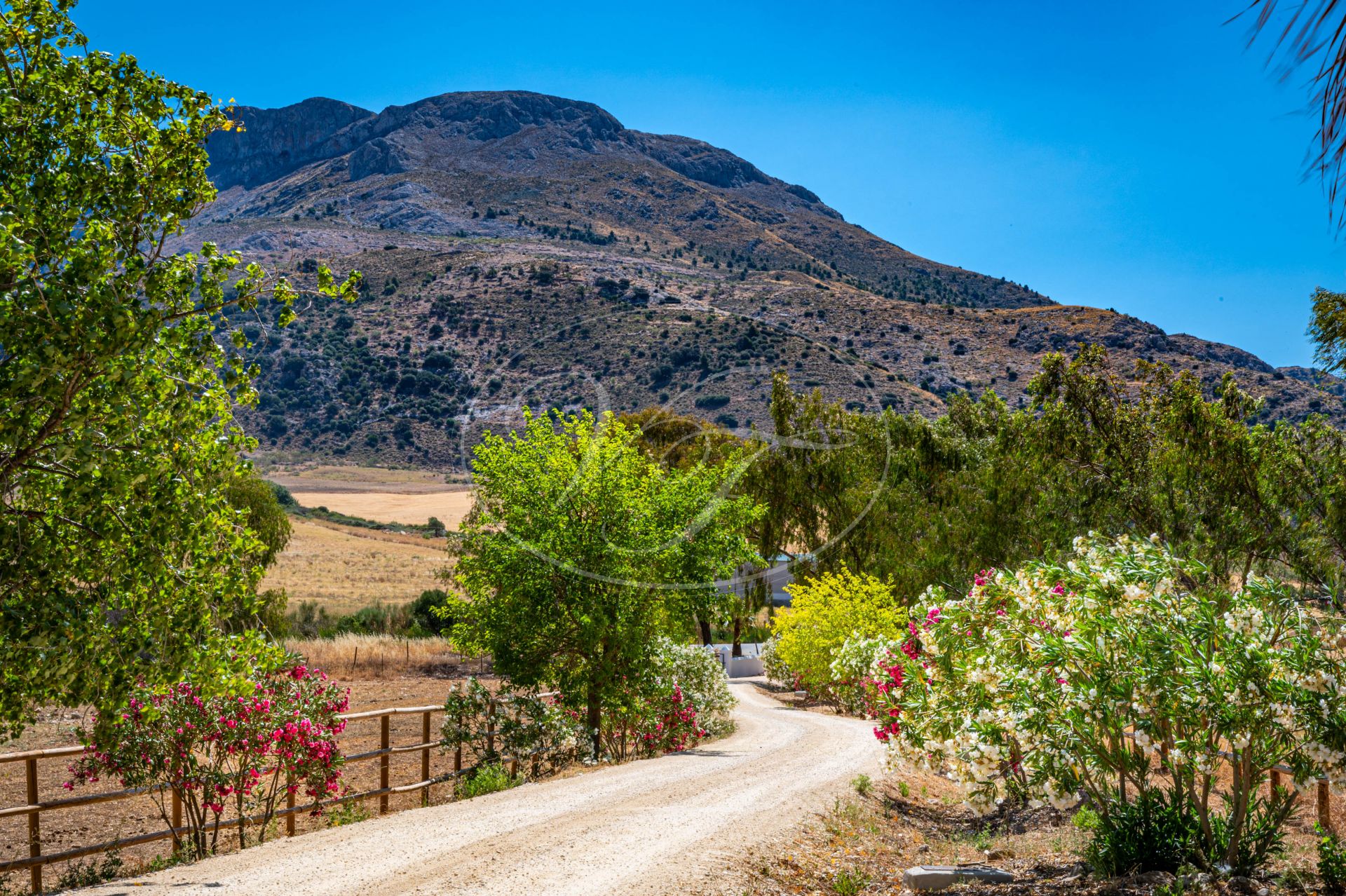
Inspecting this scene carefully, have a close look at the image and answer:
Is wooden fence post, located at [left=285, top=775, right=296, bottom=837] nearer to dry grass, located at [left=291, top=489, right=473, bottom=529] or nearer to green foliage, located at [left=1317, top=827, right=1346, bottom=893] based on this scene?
green foliage, located at [left=1317, top=827, right=1346, bottom=893]

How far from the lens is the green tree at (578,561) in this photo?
673 inches

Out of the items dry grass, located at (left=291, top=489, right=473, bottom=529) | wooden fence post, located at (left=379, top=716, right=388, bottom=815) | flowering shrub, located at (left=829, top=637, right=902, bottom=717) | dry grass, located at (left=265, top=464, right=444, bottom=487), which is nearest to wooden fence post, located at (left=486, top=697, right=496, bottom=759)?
wooden fence post, located at (left=379, top=716, right=388, bottom=815)

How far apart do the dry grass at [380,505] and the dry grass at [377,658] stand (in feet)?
152

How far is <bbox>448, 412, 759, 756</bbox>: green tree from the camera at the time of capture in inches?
673

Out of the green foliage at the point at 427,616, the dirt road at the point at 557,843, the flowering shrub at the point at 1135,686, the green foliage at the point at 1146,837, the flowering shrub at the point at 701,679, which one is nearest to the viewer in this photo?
the flowering shrub at the point at 1135,686

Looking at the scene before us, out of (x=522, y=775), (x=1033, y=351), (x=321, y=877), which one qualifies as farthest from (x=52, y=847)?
(x=1033, y=351)

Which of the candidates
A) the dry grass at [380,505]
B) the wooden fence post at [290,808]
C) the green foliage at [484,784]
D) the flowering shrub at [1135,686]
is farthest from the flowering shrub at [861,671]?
the dry grass at [380,505]

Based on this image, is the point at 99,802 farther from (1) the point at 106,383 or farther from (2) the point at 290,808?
(1) the point at 106,383

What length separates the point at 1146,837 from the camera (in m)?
8.48

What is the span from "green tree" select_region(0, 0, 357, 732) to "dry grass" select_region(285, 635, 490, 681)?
27361 mm

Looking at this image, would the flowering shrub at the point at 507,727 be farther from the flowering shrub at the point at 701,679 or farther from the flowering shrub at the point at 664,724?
the flowering shrub at the point at 701,679

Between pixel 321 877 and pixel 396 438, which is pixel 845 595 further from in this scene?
pixel 396 438

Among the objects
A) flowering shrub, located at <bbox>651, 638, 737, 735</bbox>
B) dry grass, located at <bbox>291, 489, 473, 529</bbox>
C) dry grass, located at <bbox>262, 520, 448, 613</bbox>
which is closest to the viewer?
flowering shrub, located at <bbox>651, 638, 737, 735</bbox>

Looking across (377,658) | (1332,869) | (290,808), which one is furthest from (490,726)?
(377,658)
